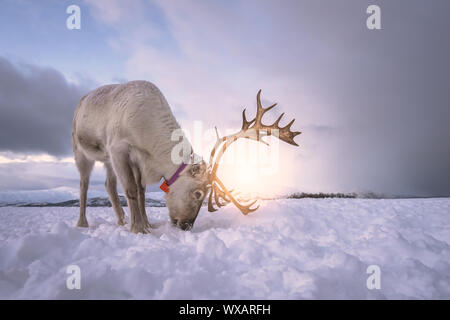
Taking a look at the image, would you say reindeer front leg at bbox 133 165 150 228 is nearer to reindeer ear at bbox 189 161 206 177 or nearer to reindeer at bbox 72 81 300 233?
reindeer at bbox 72 81 300 233

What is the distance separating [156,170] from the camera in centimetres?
425

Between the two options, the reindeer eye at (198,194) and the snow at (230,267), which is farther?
the reindeer eye at (198,194)

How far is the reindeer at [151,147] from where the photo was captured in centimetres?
409

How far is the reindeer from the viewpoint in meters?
4.09

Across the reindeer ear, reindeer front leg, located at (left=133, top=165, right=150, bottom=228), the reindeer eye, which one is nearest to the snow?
the reindeer eye

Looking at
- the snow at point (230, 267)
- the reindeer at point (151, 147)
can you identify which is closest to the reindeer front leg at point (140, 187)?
the reindeer at point (151, 147)

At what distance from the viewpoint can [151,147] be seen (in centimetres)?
419

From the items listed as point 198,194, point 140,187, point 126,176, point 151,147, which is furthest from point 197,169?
point 140,187

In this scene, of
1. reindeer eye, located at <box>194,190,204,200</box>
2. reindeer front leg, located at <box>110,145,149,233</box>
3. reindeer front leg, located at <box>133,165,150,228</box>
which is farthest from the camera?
reindeer front leg, located at <box>133,165,150,228</box>

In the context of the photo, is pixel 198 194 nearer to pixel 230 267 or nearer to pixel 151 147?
pixel 151 147

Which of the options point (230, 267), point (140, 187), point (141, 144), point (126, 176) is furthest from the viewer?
point (140, 187)

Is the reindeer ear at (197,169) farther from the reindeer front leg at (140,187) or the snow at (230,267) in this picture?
the snow at (230,267)
